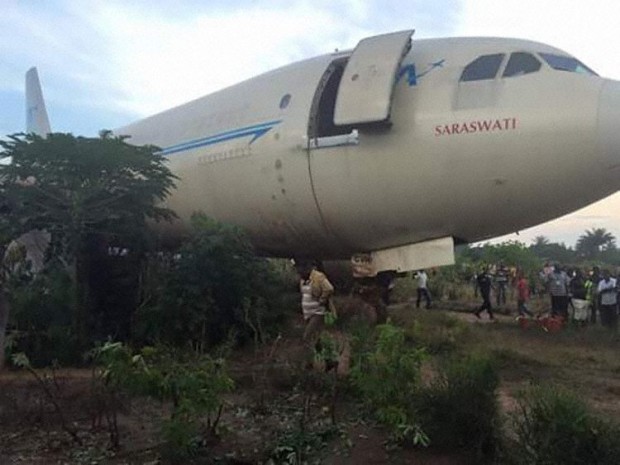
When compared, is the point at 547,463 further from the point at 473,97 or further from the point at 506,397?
the point at 473,97

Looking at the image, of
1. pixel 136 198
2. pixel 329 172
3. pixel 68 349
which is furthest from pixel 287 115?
pixel 68 349

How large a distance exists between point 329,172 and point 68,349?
15.3 ft

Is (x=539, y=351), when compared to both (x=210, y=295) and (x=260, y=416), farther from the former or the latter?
(x=260, y=416)

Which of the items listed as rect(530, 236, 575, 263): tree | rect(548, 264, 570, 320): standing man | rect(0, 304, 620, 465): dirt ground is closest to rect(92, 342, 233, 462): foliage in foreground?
rect(0, 304, 620, 465): dirt ground

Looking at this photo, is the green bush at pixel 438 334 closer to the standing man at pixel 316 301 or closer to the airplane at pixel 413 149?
the airplane at pixel 413 149

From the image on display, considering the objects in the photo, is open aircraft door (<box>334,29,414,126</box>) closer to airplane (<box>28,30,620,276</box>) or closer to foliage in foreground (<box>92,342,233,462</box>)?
airplane (<box>28,30,620,276</box>)

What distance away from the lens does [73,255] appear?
10922 millimetres

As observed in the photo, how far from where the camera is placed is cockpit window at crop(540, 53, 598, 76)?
9.96 metres

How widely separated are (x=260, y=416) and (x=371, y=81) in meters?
5.43

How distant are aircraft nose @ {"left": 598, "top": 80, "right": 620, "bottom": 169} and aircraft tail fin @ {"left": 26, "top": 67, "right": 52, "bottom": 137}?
73.5 feet

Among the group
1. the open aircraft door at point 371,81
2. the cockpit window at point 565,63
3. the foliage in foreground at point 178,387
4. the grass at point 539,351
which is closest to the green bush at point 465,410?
the grass at point 539,351

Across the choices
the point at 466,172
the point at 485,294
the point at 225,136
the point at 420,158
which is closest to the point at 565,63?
the point at 466,172

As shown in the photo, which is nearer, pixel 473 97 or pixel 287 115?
pixel 473 97

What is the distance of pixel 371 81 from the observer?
10266mm
